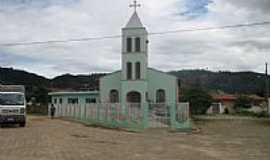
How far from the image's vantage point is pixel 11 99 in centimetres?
2942

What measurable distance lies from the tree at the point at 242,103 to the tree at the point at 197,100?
17.9 meters

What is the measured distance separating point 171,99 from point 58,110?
12890 millimetres

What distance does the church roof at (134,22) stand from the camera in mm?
51025

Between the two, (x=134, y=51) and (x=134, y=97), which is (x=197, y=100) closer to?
(x=134, y=97)

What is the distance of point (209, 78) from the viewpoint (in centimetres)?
13312

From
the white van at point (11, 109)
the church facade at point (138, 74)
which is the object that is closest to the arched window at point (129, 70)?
the church facade at point (138, 74)

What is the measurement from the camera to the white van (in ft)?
94.3

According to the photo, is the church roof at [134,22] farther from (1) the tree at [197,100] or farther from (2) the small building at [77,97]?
(1) the tree at [197,100]

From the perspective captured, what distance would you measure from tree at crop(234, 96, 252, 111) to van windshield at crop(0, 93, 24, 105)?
6169 centimetres

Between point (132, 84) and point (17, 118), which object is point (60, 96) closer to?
point (132, 84)

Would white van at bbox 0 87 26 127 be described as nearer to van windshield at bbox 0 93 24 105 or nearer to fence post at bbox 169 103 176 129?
van windshield at bbox 0 93 24 105

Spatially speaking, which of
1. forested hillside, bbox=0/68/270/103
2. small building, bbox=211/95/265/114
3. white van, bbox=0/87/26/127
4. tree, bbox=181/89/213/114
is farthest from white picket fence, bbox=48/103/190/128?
small building, bbox=211/95/265/114

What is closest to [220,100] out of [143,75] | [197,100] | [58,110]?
[197,100]

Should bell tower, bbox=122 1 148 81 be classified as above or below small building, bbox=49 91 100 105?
above
